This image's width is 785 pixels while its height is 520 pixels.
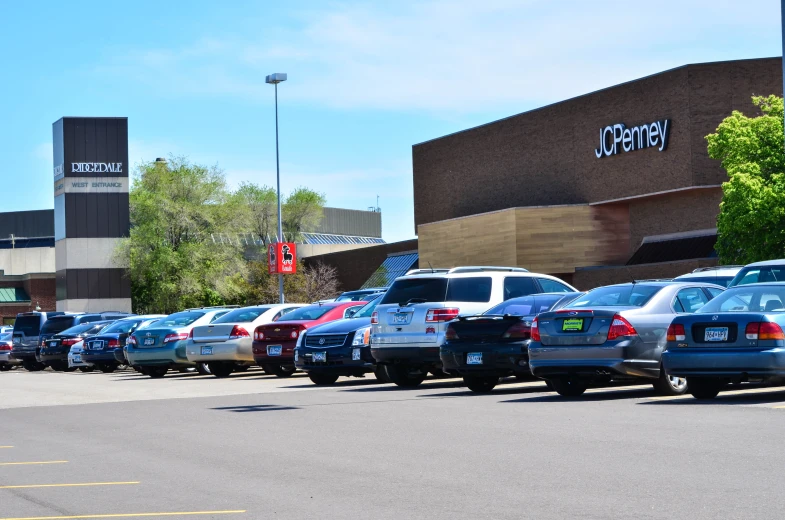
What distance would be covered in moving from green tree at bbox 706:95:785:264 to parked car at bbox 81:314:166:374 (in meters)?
19.8

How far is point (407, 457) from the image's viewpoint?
32.9ft

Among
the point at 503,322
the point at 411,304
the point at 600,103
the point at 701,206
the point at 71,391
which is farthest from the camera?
the point at 600,103

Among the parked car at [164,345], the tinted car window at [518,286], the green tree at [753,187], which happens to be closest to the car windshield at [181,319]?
the parked car at [164,345]

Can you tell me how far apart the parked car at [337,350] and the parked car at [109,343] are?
1055 centimetres

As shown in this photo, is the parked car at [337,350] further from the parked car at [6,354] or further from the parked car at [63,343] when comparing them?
the parked car at [6,354]

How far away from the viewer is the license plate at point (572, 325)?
49.6 feet

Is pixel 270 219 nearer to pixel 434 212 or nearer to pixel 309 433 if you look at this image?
pixel 434 212

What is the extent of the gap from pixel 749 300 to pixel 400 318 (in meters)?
5.70

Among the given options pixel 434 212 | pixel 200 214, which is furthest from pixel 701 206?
pixel 200 214

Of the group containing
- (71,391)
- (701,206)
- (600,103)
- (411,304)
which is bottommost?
(71,391)

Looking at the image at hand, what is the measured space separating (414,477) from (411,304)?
31.3ft

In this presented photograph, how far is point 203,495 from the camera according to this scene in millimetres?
8344

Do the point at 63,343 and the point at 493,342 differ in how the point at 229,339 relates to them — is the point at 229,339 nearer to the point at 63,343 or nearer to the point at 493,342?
the point at 493,342

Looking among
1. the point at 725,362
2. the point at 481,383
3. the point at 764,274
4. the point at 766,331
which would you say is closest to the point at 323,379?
the point at 481,383
